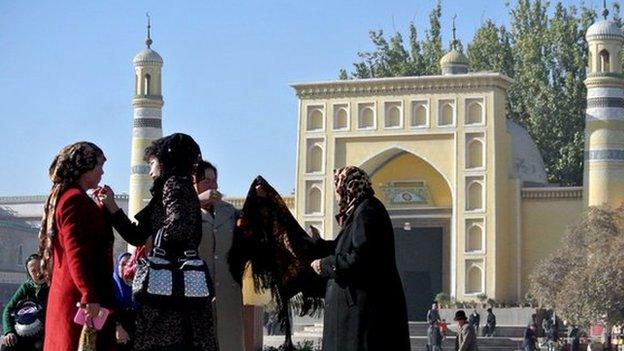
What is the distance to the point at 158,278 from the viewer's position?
291 inches

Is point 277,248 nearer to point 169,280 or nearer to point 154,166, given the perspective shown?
point 154,166

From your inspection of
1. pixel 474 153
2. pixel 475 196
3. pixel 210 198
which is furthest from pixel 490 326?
pixel 210 198

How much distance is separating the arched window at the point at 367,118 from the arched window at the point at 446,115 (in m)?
1.83

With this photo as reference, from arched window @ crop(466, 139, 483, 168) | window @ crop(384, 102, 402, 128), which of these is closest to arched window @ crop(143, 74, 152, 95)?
window @ crop(384, 102, 402, 128)

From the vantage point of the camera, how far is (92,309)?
7195mm

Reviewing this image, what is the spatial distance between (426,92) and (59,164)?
34416 mm

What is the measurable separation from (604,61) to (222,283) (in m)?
33.0

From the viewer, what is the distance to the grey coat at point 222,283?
8.56 metres

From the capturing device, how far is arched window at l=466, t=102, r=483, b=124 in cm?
4122

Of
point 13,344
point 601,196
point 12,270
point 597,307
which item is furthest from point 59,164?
point 12,270

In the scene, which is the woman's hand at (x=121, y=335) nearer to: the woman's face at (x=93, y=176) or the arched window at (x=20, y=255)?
the woman's face at (x=93, y=176)

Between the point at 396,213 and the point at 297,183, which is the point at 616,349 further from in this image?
the point at 297,183

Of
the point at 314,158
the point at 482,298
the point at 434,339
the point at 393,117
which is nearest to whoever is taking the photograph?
the point at 434,339

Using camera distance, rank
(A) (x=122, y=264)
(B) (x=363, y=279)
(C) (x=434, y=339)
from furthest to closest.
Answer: (C) (x=434, y=339)
(A) (x=122, y=264)
(B) (x=363, y=279)
